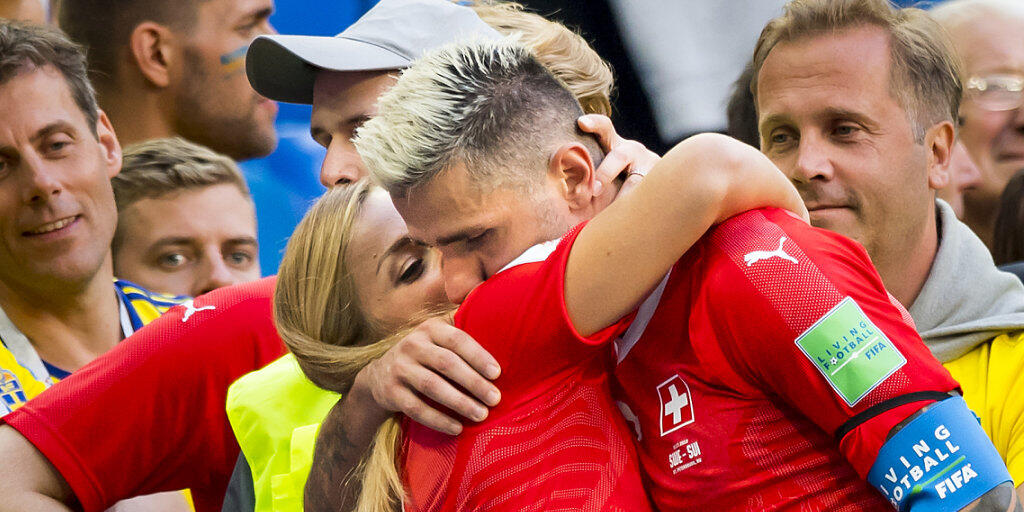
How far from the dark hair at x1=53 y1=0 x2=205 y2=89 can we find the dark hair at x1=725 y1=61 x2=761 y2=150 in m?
1.66

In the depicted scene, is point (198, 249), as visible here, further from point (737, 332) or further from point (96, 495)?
point (737, 332)

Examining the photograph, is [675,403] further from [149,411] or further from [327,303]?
[149,411]

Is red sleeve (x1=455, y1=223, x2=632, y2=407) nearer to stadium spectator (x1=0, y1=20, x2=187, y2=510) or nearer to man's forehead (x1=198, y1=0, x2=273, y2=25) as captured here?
stadium spectator (x1=0, y1=20, x2=187, y2=510)

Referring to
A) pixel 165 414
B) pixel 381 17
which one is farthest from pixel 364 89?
pixel 165 414

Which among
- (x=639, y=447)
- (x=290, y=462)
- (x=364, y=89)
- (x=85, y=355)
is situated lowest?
(x=85, y=355)

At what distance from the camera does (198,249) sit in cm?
341

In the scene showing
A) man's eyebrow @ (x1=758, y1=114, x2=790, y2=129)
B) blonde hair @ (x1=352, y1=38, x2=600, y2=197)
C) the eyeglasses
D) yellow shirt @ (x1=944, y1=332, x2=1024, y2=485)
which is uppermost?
blonde hair @ (x1=352, y1=38, x2=600, y2=197)

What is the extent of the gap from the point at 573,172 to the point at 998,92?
2.79 meters

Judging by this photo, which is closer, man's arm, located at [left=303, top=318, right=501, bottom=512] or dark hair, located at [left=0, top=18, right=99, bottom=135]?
man's arm, located at [left=303, top=318, right=501, bottom=512]

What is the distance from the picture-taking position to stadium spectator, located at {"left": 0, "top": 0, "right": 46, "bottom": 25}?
3016 millimetres

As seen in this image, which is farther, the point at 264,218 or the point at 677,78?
the point at 677,78

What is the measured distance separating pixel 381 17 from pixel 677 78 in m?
1.63

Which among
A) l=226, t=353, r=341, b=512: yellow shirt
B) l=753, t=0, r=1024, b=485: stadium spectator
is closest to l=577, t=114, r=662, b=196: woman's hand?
l=753, t=0, r=1024, b=485: stadium spectator

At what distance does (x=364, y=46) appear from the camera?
8.21ft
